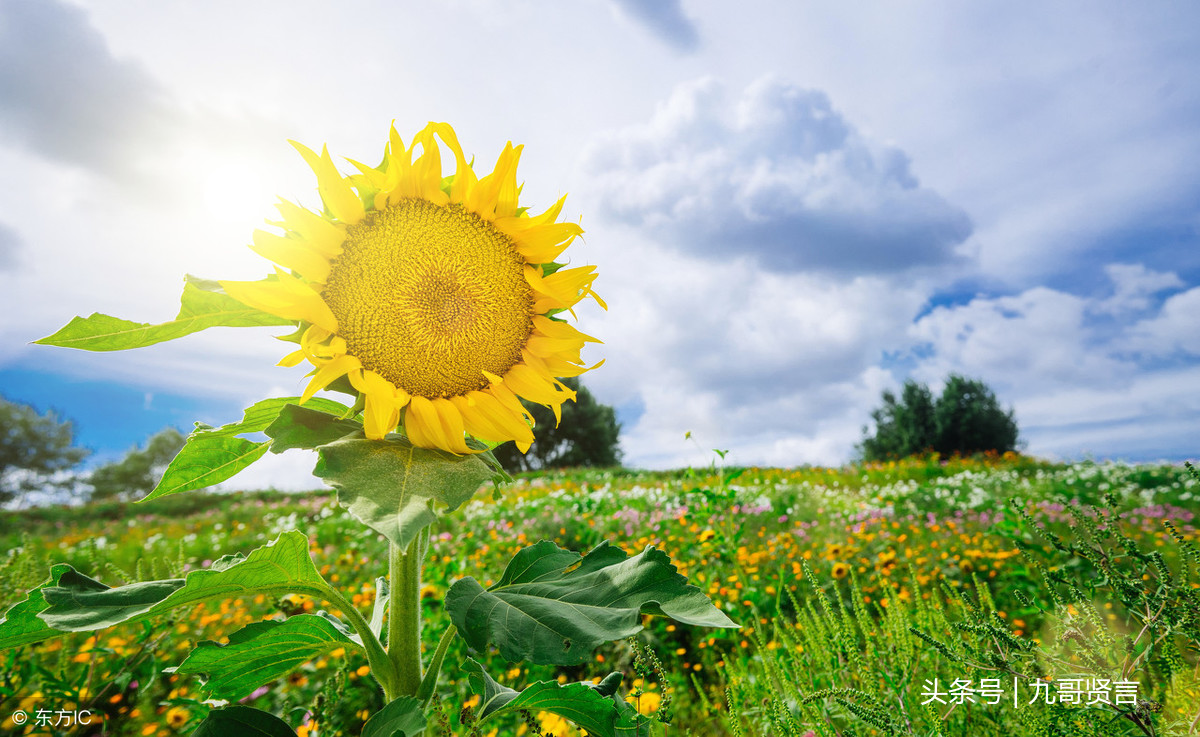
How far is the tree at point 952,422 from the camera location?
74.1 ft

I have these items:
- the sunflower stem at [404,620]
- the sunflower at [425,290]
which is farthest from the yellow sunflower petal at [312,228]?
the sunflower stem at [404,620]

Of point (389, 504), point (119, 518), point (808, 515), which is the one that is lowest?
point (119, 518)

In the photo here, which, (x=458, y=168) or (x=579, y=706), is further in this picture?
(x=579, y=706)

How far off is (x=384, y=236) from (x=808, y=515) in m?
6.55

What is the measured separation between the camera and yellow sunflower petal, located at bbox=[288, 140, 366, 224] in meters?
0.90

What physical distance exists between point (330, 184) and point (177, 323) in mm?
316

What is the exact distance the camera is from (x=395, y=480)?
82 cm

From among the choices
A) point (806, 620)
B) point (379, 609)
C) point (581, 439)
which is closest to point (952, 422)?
point (581, 439)

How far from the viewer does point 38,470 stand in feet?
80.9

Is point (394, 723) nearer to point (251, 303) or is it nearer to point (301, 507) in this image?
point (251, 303)

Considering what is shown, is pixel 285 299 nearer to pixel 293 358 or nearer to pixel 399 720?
pixel 293 358

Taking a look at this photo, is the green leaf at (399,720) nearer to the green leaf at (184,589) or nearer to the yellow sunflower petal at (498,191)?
the green leaf at (184,589)

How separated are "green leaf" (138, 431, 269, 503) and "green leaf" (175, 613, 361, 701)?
0.89ft

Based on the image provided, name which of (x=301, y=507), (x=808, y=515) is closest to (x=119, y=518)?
(x=301, y=507)
